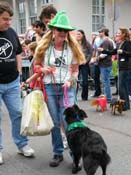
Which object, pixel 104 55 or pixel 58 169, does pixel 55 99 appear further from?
pixel 104 55

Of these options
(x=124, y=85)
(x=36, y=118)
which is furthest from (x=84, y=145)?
(x=124, y=85)

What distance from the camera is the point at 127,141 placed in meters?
6.23

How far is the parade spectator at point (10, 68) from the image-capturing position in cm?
486

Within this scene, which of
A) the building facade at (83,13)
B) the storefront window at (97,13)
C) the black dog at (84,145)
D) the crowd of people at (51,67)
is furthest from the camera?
the storefront window at (97,13)

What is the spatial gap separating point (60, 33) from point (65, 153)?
1822mm

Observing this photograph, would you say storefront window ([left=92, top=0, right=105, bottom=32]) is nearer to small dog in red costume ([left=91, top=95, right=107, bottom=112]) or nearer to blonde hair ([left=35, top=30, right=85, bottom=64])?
small dog in red costume ([left=91, top=95, right=107, bottom=112])

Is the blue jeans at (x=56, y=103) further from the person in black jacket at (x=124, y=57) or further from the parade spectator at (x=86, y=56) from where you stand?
the parade spectator at (x=86, y=56)

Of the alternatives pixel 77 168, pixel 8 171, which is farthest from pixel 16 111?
pixel 77 168

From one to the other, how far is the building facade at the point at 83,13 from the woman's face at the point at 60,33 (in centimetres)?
1398

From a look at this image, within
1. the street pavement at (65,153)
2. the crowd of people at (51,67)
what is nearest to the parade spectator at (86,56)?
the street pavement at (65,153)

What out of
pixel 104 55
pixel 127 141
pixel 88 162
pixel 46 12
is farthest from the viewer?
pixel 104 55

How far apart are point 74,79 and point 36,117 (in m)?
0.67

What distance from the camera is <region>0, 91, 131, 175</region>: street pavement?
194 inches

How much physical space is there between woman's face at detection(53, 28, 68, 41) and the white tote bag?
0.72m
